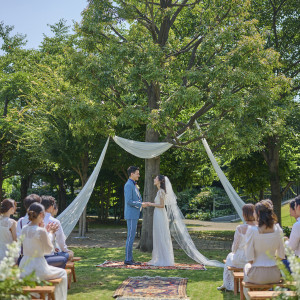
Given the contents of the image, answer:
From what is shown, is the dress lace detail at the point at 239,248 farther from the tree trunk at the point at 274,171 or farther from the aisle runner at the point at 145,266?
the tree trunk at the point at 274,171

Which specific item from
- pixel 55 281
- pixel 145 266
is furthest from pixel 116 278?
pixel 55 281

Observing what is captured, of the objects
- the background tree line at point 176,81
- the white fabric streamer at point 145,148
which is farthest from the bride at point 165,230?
the background tree line at point 176,81

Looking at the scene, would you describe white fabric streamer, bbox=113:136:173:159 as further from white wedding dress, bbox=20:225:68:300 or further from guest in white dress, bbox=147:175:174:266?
white wedding dress, bbox=20:225:68:300

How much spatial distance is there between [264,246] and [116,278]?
3721mm

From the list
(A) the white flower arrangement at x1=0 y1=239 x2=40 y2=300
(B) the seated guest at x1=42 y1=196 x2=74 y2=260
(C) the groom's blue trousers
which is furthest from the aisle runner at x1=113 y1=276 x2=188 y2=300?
(A) the white flower arrangement at x1=0 y1=239 x2=40 y2=300

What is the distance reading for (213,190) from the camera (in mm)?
32156

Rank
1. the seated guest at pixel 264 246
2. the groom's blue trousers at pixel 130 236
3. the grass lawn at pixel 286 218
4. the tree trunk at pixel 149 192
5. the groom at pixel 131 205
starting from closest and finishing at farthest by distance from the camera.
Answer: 1. the seated guest at pixel 264 246
2. the groom's blue trousers at pixel 130 236
3. the groom at pixel 131 205
4. the tree trunk at pixel 149 192
5. the grass lawn at pixel 286 218

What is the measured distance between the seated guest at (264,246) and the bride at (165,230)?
4.62 m

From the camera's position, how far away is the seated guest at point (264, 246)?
5590 mm

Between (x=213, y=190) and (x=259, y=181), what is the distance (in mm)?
13873

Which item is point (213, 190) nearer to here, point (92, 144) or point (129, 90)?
point (92, 144)

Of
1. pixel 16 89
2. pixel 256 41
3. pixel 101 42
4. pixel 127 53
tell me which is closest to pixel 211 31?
pixel 256 41

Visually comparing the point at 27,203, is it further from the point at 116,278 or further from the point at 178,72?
the point at 178,72

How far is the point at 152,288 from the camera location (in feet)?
24.3
